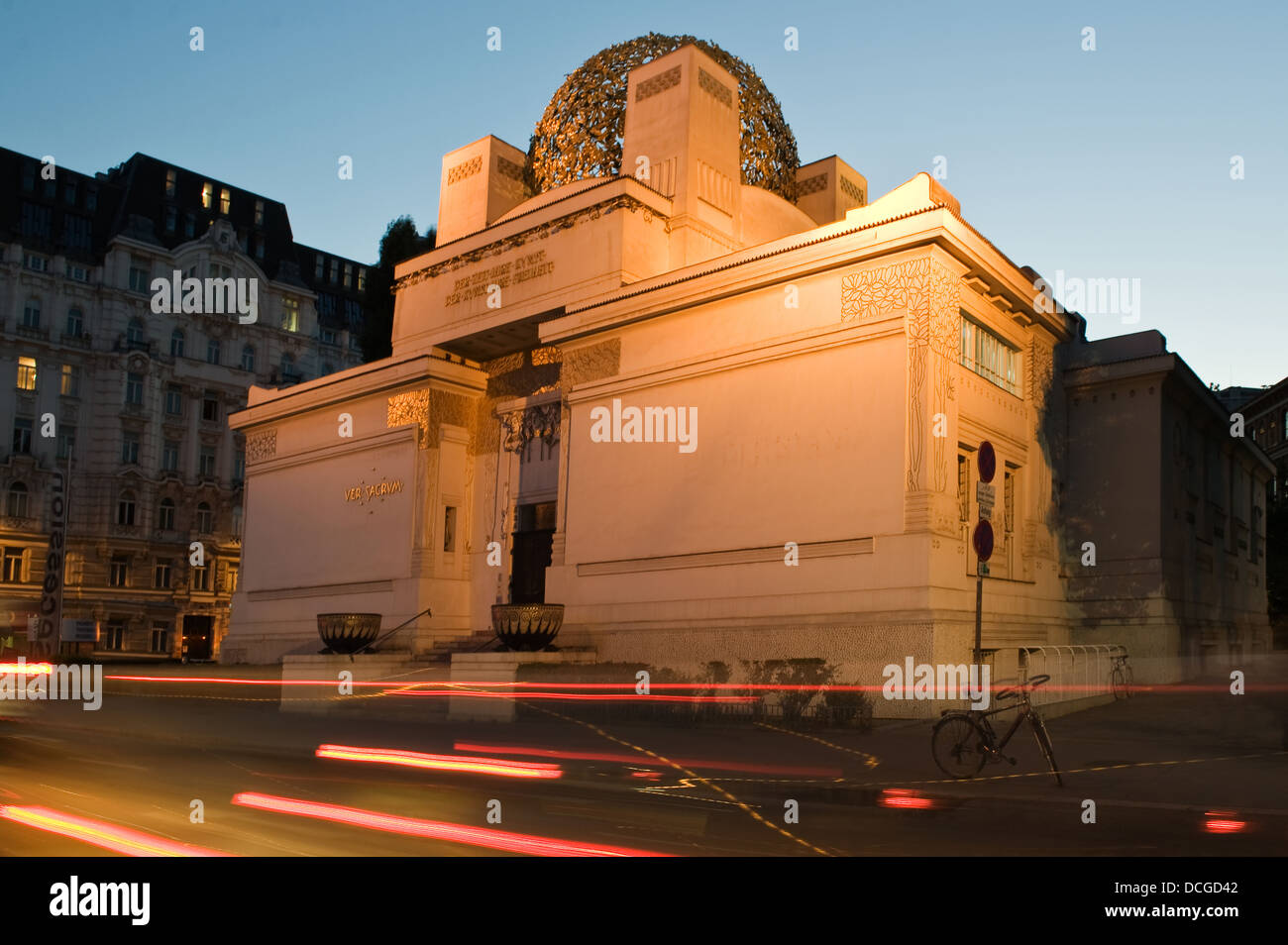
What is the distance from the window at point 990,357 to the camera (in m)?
20.5

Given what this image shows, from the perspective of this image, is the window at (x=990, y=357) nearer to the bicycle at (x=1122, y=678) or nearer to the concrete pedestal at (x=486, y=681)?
Answer: the bicycle at (x=1122, y=678)

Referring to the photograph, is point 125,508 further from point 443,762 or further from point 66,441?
point 443,762

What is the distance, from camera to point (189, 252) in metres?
59.2

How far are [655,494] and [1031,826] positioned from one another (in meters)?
14.3

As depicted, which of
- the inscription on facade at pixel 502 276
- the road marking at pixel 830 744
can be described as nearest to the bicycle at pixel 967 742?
the road marking at pixel 830 744

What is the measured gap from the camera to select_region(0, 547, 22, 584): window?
52125mm

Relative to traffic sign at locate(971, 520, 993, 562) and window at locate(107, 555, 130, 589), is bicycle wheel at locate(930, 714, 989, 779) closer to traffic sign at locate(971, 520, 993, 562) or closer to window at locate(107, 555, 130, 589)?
traffic sign at locate(971, 520, 993, 562)

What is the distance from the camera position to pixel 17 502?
5291 cm

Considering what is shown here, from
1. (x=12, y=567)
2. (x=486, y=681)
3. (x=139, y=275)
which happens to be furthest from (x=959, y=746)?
(x=139, y=275)

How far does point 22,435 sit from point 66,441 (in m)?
1.95

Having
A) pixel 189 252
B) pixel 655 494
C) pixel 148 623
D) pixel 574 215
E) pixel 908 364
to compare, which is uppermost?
pixel 189 252

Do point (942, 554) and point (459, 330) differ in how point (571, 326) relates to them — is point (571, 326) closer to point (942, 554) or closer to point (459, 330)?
point (459, 330)

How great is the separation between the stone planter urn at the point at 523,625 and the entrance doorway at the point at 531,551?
3957mm
